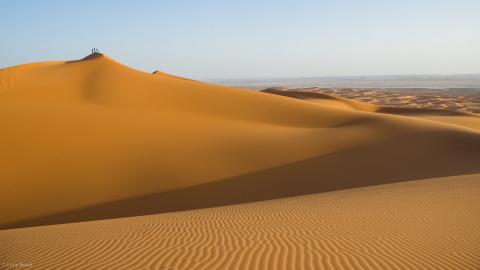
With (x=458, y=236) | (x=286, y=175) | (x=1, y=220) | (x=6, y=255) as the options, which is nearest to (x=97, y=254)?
(x=6, y=255)

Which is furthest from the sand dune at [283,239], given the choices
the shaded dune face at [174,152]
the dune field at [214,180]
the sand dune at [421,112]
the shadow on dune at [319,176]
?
the sand dune at [421,112]

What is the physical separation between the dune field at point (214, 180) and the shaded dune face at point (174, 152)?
67 millimetres

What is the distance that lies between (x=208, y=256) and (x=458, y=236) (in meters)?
4.07

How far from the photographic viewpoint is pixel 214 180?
1442 centimetres

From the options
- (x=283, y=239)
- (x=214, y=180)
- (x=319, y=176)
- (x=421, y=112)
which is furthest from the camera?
(x=421, y=112)

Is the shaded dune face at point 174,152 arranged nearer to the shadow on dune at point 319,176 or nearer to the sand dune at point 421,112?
the shadow on dune at point 319,176

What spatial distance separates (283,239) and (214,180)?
25.1 feet

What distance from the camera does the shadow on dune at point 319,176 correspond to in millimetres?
12453

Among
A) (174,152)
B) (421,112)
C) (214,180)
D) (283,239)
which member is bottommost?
(214,180)

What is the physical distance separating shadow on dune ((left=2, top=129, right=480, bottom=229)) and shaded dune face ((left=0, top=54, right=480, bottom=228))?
0.04m

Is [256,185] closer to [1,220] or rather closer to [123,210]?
[123,210]

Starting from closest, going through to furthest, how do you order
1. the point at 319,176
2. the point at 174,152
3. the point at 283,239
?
the point at 283,239
the point at 319,176
the point at 174,152

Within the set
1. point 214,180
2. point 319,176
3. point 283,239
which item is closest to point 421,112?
point 319,176

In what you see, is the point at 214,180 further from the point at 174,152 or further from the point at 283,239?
the point at 283,239
